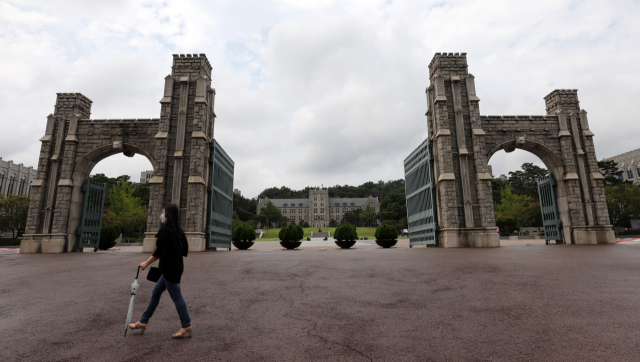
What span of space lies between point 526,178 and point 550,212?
4311 cm

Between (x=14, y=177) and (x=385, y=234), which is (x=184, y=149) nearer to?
(x=385, y=234)

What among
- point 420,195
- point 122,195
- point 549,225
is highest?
point 122,195

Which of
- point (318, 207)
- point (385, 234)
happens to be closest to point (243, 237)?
point (385, 234)

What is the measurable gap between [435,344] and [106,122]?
65.5 feet

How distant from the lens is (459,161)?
17.6 metres

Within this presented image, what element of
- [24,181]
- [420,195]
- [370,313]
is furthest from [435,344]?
[24,181]

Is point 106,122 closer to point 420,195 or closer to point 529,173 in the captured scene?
point 420,195

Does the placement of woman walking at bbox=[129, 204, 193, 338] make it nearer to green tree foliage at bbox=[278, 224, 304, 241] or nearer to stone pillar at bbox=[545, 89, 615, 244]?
green tree foliage at bbox=[278, 224, 304, 241]

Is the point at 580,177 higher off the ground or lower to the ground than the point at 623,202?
lower

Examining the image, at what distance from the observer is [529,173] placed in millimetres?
56438

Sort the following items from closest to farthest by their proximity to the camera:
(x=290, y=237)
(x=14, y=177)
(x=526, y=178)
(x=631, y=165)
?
(x=290, y=237), (x=14, y=177), (x=631, y=165), (x=526, y=178)

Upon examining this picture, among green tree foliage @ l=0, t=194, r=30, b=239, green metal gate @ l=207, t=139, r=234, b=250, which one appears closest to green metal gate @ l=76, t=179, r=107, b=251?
green metal gate @ l=207, t=139, r=234, b=250

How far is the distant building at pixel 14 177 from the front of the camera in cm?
4778

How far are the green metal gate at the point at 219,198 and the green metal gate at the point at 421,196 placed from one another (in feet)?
37.0
